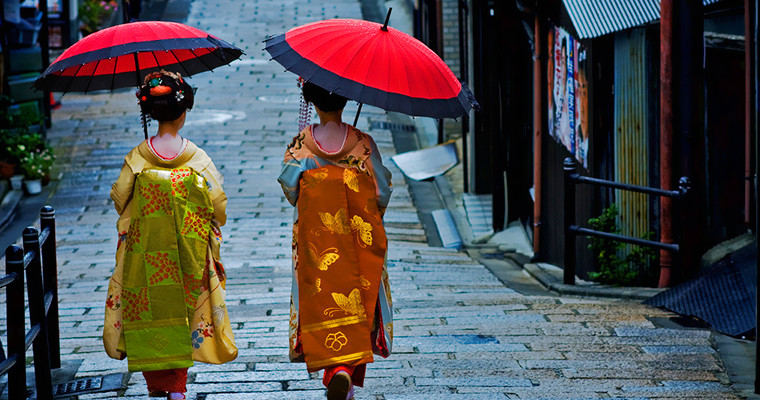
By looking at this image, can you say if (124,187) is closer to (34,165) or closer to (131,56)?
(131,56)

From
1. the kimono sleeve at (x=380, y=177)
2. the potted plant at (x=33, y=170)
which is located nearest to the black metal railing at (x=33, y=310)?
the kimono sleeve at (x=380, y=177)

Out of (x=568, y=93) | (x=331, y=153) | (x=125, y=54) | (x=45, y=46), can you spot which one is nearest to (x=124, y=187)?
(x=125, y=54)

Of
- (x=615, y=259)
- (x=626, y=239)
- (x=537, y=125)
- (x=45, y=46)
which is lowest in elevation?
(x=615, y=259)

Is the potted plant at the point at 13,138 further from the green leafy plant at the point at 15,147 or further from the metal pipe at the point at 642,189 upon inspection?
the metal pipe at the point at 642,189

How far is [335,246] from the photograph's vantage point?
4980 millimetres

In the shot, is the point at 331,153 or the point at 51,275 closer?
the point at 331,153

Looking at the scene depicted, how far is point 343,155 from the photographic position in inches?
195

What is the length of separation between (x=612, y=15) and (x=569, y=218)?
1638 mm

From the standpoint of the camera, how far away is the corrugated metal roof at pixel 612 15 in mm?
7754

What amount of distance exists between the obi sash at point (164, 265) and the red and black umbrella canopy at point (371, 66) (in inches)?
30.5

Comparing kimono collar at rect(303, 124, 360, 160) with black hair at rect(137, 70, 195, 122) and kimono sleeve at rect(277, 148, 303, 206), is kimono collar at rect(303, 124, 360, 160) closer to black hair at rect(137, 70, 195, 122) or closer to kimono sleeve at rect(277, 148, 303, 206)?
kimono sleeve at rect(277, 148, 303, 206)

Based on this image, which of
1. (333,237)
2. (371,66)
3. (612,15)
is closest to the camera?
(371,66)

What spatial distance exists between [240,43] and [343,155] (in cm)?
1804

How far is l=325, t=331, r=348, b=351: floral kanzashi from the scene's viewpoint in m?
4.95
